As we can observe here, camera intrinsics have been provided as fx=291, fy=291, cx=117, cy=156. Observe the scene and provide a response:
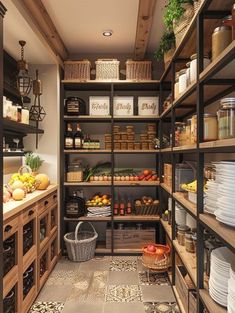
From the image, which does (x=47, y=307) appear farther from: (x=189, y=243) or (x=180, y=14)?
(x=180, y=14)

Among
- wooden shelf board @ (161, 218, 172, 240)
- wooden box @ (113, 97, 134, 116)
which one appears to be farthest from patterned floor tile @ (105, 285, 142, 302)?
wooden box @ (113, 97, 134, 116)

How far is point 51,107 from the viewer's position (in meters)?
3.53

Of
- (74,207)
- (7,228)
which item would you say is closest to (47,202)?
(74,207)

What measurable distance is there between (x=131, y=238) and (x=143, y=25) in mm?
2469

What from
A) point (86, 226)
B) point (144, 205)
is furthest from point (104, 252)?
point (144, 205)

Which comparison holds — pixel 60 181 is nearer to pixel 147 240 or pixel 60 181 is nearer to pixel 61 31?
pixel 147 240

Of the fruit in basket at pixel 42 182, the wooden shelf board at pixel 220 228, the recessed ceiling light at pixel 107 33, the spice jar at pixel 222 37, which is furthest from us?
the recessed ceiling light at pixel 107 33

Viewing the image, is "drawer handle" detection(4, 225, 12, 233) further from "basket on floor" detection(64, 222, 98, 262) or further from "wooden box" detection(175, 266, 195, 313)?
"basket on floor" detection(64, 222, 98, 262)

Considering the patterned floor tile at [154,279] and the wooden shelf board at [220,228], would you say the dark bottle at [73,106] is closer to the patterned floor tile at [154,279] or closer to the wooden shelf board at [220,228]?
the patterned floor tile at [154,279]

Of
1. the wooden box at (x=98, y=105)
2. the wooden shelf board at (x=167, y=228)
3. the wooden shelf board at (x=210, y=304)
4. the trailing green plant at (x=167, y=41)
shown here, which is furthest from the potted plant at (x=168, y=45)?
the wooden shelf board at (x=210, y=304)

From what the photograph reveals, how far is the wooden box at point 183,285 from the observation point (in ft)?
6.90

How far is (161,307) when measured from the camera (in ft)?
7.97

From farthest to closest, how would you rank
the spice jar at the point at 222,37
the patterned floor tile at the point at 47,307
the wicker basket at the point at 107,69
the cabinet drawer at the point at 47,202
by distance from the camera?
the wicker basket at the point at 107,69 < the cabinet drawer at the point at 47,202 < the patterned floor tile at the point at 47,307 < the spice jar at the point at 222,37

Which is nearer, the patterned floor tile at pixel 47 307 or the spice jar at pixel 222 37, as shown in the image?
the spice jar at pixel 222 37
